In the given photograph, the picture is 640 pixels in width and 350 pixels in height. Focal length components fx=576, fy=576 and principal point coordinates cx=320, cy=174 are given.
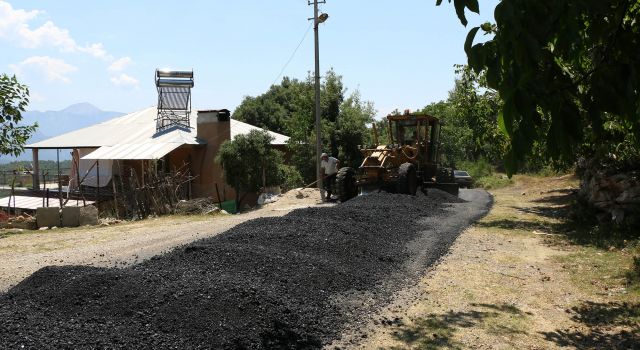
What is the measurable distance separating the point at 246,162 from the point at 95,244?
9842 millimetres

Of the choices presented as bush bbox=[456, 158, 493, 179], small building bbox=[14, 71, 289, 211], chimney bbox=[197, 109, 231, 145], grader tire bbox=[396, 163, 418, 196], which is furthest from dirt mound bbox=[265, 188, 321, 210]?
bush bbox=[456, 158, 493, 179]

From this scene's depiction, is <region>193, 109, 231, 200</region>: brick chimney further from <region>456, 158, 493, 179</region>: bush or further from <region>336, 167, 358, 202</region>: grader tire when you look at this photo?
<region>456, 158, 493, 179</region>: bush

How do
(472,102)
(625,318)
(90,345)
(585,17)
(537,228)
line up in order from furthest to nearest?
(472,102), (537,228), (625,318), (90,345), (585,17)

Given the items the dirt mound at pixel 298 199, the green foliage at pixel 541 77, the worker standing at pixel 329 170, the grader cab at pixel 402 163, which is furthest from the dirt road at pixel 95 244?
the green foliage at pixel 541 77

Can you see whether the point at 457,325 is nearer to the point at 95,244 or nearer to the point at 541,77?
the point at 541,77

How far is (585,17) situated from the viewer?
3748 mm

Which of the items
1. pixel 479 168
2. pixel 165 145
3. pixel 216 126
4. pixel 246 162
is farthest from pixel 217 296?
pixel 479 168

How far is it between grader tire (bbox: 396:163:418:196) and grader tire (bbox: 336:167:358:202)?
1.57 meters

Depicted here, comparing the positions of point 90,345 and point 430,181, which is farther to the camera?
point 430,181

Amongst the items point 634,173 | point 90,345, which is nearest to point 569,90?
point 90,345

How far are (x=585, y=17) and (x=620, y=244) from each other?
699 centimetres

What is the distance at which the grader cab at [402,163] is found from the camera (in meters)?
15.7

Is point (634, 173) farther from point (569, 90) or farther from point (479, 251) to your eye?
point (569, 90)

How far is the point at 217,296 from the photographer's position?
5.28 metres
